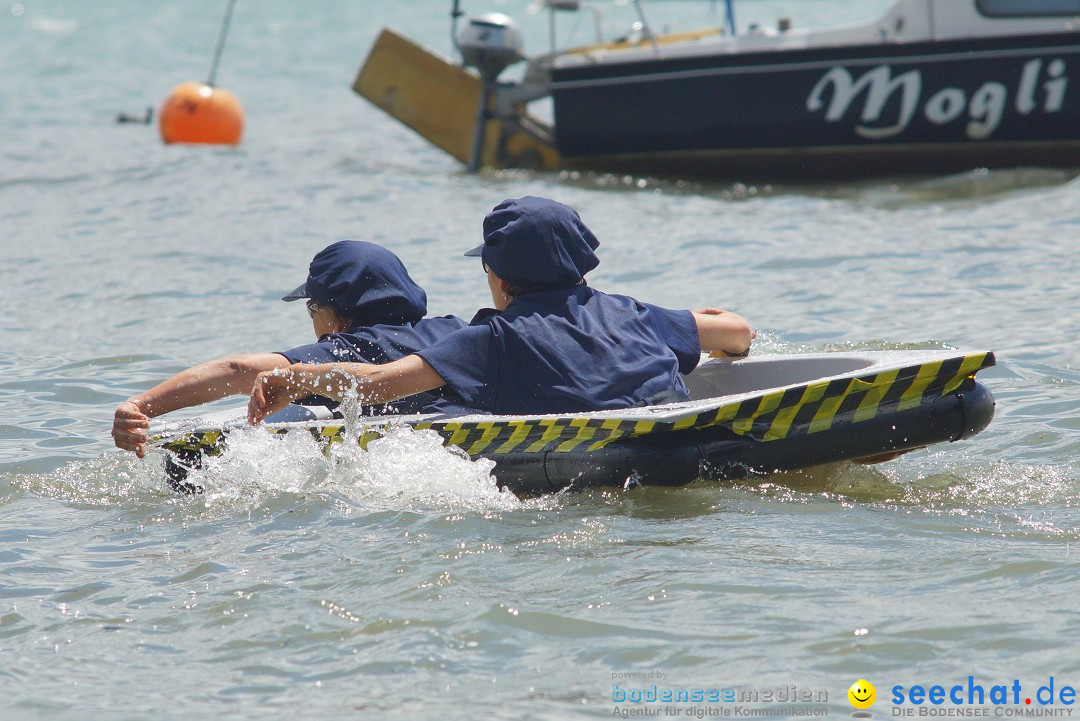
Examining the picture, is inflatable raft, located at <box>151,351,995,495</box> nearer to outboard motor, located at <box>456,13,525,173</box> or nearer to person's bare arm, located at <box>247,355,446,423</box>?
person's bare arm, located at <box>247,355,446,423</box>

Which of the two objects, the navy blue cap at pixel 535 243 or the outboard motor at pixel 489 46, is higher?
the navy blue cap at pixel 535 243

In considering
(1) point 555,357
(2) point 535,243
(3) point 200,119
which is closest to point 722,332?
(1) point 555,357

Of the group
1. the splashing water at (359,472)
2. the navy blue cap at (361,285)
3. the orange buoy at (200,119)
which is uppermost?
the navy blue cap at (361,285)

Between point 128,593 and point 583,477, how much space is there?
159cm

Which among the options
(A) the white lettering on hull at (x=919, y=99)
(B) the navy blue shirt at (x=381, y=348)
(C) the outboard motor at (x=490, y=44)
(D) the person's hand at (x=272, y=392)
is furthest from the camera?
(C) the outboard motor at (x=490, y=44)

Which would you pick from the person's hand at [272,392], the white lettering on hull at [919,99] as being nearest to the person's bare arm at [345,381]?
the person's hand at [272,392]

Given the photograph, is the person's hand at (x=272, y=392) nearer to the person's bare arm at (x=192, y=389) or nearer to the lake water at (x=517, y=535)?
the person's bare arm at (x=192, y=389)

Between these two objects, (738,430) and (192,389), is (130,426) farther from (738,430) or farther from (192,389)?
(738,430)

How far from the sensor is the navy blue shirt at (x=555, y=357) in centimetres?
493

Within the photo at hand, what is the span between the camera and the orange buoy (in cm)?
1570

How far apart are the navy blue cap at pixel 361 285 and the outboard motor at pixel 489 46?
322 inches

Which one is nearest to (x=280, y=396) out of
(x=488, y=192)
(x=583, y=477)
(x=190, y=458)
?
(x=190, y=458)

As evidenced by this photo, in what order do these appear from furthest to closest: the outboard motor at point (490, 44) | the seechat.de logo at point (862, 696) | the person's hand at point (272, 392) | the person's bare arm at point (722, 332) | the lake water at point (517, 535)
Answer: the outboard motor at point (490, 44) < the person's bare arm at point (722, 332) < the person's hand at point (272, 392) < the lake water at point (517, 535) < the seechat.de logo at point (862, 696)

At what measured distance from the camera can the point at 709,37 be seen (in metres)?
14.2
